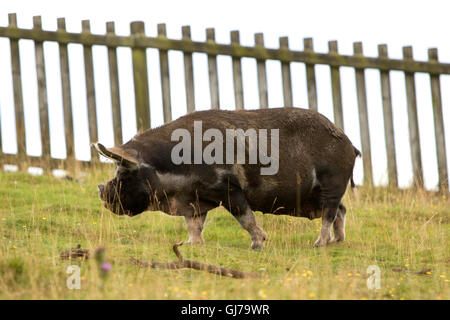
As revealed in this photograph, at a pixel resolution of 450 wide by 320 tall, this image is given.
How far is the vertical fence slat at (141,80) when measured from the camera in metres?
13.5

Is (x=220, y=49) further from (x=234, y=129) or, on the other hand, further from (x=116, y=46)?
(x=234, y=129)

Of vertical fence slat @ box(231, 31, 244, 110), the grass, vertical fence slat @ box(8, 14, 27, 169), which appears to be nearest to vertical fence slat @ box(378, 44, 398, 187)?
the grass

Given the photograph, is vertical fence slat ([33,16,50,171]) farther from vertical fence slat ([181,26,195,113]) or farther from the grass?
vertical fence slat ([181,26,195,113])

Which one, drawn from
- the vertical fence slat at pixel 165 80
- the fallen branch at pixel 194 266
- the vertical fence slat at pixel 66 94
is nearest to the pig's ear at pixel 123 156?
the fallen branch at pixel 194 266

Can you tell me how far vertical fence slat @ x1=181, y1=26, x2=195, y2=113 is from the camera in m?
13.4

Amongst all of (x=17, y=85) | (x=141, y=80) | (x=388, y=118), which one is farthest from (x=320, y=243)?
(x=17, y=85)

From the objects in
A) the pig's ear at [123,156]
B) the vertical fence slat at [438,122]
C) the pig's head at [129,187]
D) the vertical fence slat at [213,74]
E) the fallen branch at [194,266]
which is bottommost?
the fallen branch at [194,266]

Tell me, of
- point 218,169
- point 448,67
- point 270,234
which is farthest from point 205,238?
point 448,67

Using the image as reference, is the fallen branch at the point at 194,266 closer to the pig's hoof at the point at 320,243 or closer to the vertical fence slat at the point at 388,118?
the pig's hoof at the point at 320,243

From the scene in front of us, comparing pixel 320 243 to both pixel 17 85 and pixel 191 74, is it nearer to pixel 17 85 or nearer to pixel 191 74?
pixel 191 74

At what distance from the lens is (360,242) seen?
974 centimetres

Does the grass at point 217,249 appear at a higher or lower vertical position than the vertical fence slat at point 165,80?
lower

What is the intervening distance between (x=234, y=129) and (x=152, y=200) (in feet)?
4.08

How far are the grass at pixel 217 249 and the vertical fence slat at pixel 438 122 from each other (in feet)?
2.48
